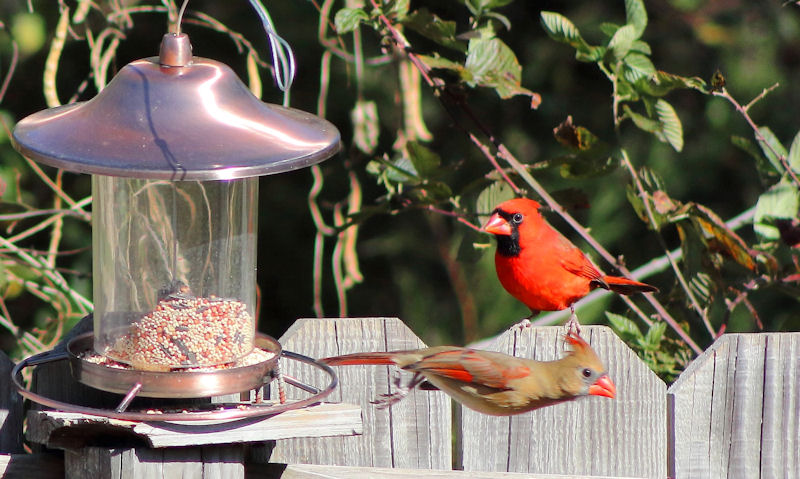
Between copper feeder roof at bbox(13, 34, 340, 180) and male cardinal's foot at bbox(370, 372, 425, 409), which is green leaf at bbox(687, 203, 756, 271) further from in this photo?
copper feeder roof at bbox(13, 34, 340, 180)

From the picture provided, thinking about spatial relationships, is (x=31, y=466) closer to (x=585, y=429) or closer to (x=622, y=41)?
(x=585, y=429)

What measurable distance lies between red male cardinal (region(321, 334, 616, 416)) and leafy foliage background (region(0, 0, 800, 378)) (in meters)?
1.05

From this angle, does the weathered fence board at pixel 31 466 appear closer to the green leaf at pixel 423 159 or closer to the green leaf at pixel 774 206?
the green leaf at pixel 423 159

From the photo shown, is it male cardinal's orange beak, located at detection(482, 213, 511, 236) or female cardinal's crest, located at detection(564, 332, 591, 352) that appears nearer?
female cardinal's crest, located at detection(564, 332, 591, 352)

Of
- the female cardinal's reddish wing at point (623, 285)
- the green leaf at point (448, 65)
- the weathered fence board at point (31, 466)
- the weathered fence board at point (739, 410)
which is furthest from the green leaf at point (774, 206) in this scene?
the weathered fence board at point (31, 466)

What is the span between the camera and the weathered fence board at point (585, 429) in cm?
233

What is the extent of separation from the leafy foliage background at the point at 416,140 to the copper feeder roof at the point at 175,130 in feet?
3.79

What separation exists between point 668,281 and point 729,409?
4.90ft

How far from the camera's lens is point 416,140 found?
3.38 metres

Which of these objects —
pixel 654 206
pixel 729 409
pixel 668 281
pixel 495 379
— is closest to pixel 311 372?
pixel 495 379

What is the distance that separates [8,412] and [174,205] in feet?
1.75

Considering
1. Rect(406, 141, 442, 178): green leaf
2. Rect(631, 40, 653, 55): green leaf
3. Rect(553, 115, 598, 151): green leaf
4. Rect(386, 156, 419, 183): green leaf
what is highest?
Rect(631, 40, 653, 55): green leaf

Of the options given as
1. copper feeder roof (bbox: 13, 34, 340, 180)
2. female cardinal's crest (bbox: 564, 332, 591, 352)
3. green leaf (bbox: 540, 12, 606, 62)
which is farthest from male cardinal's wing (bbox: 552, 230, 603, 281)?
copper feeder roof (bbox: 13, 34, 340, 180)

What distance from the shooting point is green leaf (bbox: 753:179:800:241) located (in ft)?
9.14
